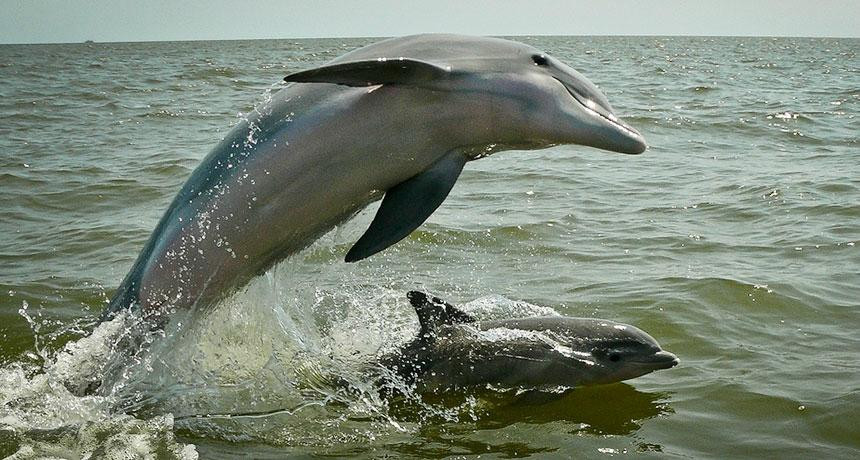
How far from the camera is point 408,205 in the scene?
5.11 metres

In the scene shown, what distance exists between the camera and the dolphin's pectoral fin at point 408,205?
5031 millimetres

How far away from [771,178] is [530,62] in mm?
9590

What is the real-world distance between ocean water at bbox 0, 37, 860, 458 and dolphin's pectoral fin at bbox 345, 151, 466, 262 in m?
1.07

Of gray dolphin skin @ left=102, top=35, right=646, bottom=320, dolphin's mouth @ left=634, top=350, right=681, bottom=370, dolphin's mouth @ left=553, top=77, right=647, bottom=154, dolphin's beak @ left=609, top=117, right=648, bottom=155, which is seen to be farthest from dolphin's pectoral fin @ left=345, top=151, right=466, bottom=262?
dolphin's mouth @ left=634, top=350, right=681, bottom=370

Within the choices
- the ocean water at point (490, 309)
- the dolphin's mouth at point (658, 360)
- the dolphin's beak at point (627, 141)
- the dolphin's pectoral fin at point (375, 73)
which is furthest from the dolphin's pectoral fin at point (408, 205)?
the dolphin's mouth at point (658, 360)

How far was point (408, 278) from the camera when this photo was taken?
939 cm

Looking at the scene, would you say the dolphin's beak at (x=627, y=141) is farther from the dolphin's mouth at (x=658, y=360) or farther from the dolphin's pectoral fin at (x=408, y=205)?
the dolphin's mouth at (x=658, y=360)

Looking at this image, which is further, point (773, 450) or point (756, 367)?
point (756, 367)

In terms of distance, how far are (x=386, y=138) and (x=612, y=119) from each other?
4.01 ft

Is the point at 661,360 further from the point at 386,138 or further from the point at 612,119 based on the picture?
the point at 386,138

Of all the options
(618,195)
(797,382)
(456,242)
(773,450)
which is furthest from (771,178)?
(773,450)

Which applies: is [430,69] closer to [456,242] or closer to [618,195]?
[456,242]

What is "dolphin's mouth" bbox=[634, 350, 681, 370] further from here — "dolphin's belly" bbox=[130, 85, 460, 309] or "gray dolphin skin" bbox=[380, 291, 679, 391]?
"dolphin's belly" bbox=[130, 85, 460, 309]

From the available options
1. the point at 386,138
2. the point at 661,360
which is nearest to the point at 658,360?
the point at 661,360
